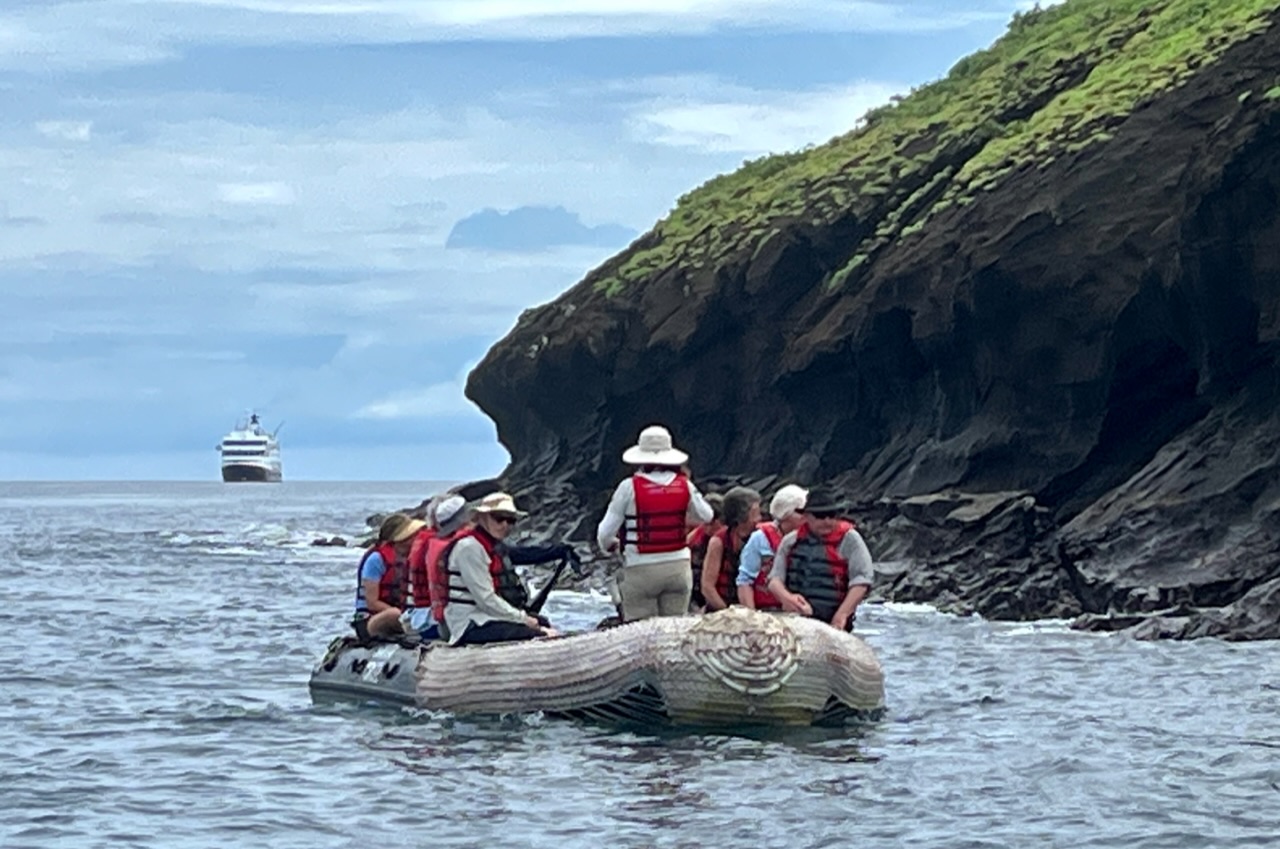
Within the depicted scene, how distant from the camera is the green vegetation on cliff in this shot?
45.4 m

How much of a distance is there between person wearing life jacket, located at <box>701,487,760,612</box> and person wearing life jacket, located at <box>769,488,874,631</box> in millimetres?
516

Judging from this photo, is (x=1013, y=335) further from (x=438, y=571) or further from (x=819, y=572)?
(x=438, y=571)

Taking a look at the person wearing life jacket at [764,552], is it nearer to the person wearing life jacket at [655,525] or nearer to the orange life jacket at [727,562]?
the orange life jacket at [727,562]

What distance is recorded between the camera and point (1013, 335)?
4366cm

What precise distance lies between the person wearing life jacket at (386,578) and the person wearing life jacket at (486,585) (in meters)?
1.35

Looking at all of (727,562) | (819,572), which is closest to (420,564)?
(727,562)

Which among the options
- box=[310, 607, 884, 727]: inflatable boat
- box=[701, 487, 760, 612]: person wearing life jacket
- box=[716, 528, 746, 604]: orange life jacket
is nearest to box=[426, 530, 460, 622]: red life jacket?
box=[310, 607, 884, 727]: inflatable boat

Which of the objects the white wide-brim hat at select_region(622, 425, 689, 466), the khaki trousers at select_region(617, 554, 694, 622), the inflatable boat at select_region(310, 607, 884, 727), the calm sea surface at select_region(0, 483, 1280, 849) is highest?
the white wide-brim hat at select_region(622, 425, 689, 466)

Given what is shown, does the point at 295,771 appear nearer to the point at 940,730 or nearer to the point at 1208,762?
the point at 940,730

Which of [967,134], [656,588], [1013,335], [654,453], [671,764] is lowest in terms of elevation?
[671,764]

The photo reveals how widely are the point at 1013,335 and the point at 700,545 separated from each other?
A: 71.7ft

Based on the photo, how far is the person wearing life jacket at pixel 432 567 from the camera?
21859 mm

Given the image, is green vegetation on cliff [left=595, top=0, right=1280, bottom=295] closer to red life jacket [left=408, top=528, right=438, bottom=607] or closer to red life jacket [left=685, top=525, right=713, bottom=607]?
red life jacket [left=685, top=525, right=713, bottom=607]

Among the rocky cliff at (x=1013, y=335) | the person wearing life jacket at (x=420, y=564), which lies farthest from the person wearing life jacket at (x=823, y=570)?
the rocky cliff at (x=1013, y=335)
